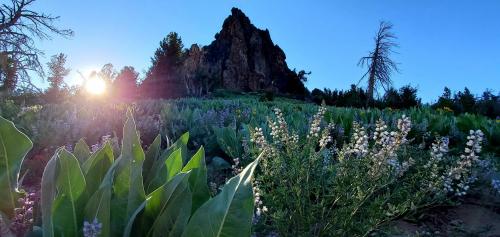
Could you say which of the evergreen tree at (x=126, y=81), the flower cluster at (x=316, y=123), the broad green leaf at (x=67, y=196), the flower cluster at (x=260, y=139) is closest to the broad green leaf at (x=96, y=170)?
the broad green leaf at (x=67, y=196)

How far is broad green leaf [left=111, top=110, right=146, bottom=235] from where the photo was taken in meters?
1.41

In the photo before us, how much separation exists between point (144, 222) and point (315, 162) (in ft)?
3.58

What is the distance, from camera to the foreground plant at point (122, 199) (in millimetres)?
1190

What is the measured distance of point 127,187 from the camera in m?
1.45

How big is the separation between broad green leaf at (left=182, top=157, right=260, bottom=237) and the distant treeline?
7.23 metres

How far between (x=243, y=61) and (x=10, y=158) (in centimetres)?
4932

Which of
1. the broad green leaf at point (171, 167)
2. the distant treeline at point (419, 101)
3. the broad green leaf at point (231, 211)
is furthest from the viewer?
the distant treeline at point (419, 101)

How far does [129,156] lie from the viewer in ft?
4.81

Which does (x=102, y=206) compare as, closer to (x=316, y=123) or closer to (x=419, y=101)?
(x=316, y=123)

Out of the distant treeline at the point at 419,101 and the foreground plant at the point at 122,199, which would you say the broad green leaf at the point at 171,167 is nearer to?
the foreground plant at the point at 122,199

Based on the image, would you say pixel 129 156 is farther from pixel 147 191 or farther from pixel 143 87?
pixel 143 87

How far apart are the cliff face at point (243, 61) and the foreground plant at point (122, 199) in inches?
1758

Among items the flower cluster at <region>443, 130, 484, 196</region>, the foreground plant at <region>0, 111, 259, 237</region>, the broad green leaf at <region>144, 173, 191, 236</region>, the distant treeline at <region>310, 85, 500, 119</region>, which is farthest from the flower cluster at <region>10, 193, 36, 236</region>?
the distant treeline at <region>310, 85, 500, 119</region>

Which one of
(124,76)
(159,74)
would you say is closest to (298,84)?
(159,74)
